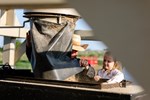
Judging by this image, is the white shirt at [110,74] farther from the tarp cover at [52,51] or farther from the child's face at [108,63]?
the tarp cover at [52,51]

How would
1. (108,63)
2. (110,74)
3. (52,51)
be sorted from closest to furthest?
(52,51) < (110,74) < (108,63)

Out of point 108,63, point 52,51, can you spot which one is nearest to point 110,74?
point 108,63

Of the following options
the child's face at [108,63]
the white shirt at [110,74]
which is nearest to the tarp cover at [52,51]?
the white shirt at [110,74]

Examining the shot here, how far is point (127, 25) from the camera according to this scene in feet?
2.54

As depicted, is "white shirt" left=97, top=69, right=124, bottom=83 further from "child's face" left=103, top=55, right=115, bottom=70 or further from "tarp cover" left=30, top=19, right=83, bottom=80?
"tarp cover" left=30, top=19, right=83, bottom=80

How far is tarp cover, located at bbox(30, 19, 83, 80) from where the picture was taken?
1.94 m

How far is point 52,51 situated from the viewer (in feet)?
6.53

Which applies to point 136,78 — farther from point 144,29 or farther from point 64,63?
point 64,63

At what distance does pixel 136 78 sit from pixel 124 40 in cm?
9

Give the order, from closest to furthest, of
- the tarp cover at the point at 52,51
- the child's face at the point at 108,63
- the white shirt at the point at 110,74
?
the tarp cover at the point at 52,51
the white shirt at the point at 110,74
the child's face at the point at 108,63

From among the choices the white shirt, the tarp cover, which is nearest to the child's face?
the white shirt

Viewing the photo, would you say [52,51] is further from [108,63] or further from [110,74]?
[108,63]

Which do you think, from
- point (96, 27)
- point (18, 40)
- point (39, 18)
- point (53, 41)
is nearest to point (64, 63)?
point (53, 41)

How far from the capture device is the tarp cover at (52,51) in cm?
194
